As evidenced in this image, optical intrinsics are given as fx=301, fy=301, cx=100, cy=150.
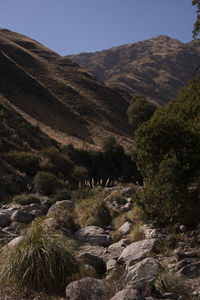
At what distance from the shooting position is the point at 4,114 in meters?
37.2

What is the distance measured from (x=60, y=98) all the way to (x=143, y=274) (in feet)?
189

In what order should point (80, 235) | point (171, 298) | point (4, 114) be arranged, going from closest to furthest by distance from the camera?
1. point (171, 298)
2. point (80, 235)
3. point (4, 114)

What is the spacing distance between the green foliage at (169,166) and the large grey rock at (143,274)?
125cm

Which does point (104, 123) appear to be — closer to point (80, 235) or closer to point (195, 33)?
point (195, 33)

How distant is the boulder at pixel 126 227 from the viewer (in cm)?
→ 856

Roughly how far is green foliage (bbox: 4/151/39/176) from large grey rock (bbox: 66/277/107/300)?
20.9 metres

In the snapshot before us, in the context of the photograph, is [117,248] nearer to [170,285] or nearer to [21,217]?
[170,285]

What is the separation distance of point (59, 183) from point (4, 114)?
21380 mm

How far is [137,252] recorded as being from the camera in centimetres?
639

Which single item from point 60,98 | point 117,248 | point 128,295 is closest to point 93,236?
point 117,248

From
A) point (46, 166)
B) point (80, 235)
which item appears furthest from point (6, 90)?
point (80, 235)

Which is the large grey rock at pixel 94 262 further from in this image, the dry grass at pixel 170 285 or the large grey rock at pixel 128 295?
the large grey rock at pixel 128 295

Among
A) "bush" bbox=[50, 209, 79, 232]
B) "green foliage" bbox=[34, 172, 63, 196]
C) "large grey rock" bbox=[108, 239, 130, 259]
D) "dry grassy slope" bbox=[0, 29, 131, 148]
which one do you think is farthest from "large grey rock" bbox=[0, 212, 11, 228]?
"dry grassy slope" bbox=[0, 29, 131, 148]

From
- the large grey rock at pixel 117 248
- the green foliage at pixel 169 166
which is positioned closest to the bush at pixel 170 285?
the green foliage at pixel 169 166
